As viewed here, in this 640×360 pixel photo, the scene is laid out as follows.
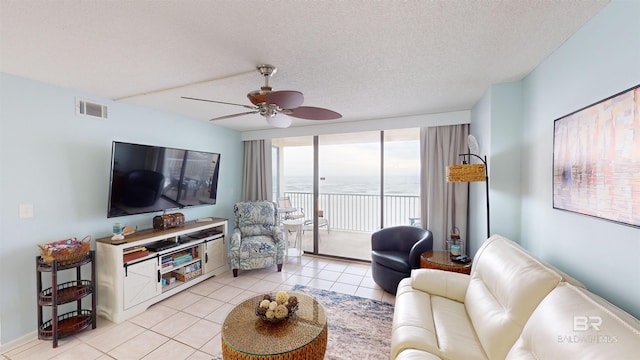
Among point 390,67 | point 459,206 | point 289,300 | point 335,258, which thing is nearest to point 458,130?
point 459,206

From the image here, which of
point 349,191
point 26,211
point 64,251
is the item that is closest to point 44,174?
point 26,211

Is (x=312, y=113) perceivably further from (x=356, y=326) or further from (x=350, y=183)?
(x=350, y=183)

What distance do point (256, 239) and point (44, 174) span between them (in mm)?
2411

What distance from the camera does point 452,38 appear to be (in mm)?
1613

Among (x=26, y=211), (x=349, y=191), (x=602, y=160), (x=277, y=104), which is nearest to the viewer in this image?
(x=602, y=160)

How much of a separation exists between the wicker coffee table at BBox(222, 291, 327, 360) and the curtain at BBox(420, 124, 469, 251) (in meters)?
2.35

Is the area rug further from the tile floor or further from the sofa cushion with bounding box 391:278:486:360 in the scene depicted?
the sofa cushion with bounding box 391:278:486:360

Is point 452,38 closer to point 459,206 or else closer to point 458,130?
point 458,130

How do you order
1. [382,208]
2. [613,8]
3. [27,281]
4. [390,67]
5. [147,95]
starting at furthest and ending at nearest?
[382,208], [147,95], [27,281], [390,67], [613,8]

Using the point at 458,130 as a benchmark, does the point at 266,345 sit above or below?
below

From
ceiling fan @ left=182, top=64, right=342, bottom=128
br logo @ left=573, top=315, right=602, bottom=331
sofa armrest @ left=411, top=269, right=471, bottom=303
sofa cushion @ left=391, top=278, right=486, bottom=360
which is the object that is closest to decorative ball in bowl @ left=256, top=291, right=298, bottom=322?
sofa cushion @ left=391, top=278, right=486, bottom=360

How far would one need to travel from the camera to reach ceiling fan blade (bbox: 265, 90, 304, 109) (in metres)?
1.64

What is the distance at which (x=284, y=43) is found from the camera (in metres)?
1.66

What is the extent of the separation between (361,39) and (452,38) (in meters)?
0.59
